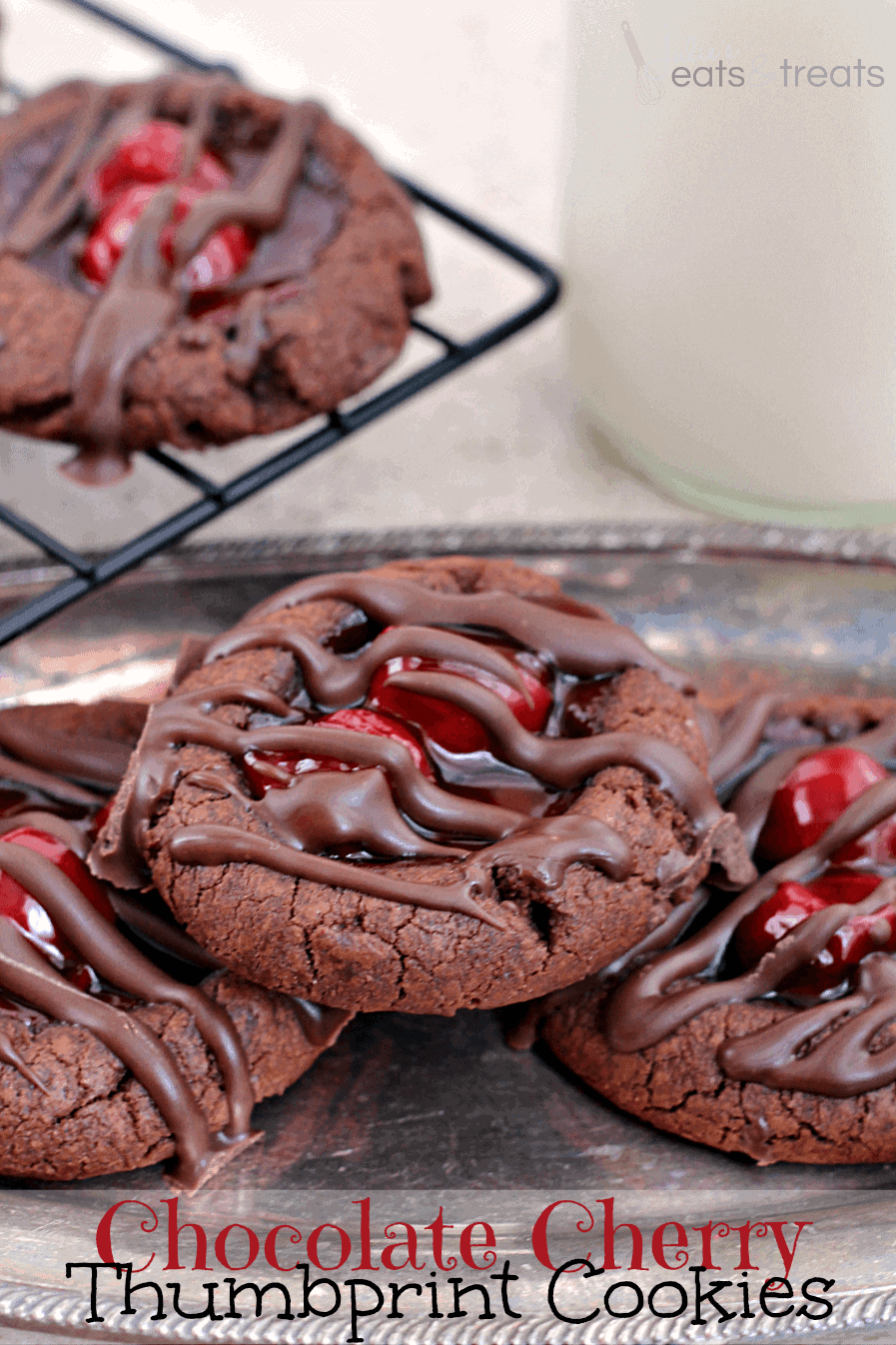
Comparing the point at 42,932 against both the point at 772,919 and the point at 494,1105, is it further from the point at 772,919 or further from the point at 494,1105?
the point at 772,919

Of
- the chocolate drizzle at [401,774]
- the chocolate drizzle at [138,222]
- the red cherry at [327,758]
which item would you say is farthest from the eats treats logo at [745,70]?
the red cherry at [327,758]

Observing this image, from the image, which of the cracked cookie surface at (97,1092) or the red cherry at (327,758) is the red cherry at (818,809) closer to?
the red cherry at (327,758)

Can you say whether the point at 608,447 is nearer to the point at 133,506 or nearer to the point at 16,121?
the point at 133,506

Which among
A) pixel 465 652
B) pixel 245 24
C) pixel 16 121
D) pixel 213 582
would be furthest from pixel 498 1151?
pixel 245 24

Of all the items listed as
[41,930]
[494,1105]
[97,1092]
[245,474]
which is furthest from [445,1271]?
[245,474]

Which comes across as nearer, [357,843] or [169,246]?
[357,843]

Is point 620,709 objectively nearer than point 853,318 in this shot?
Yes
